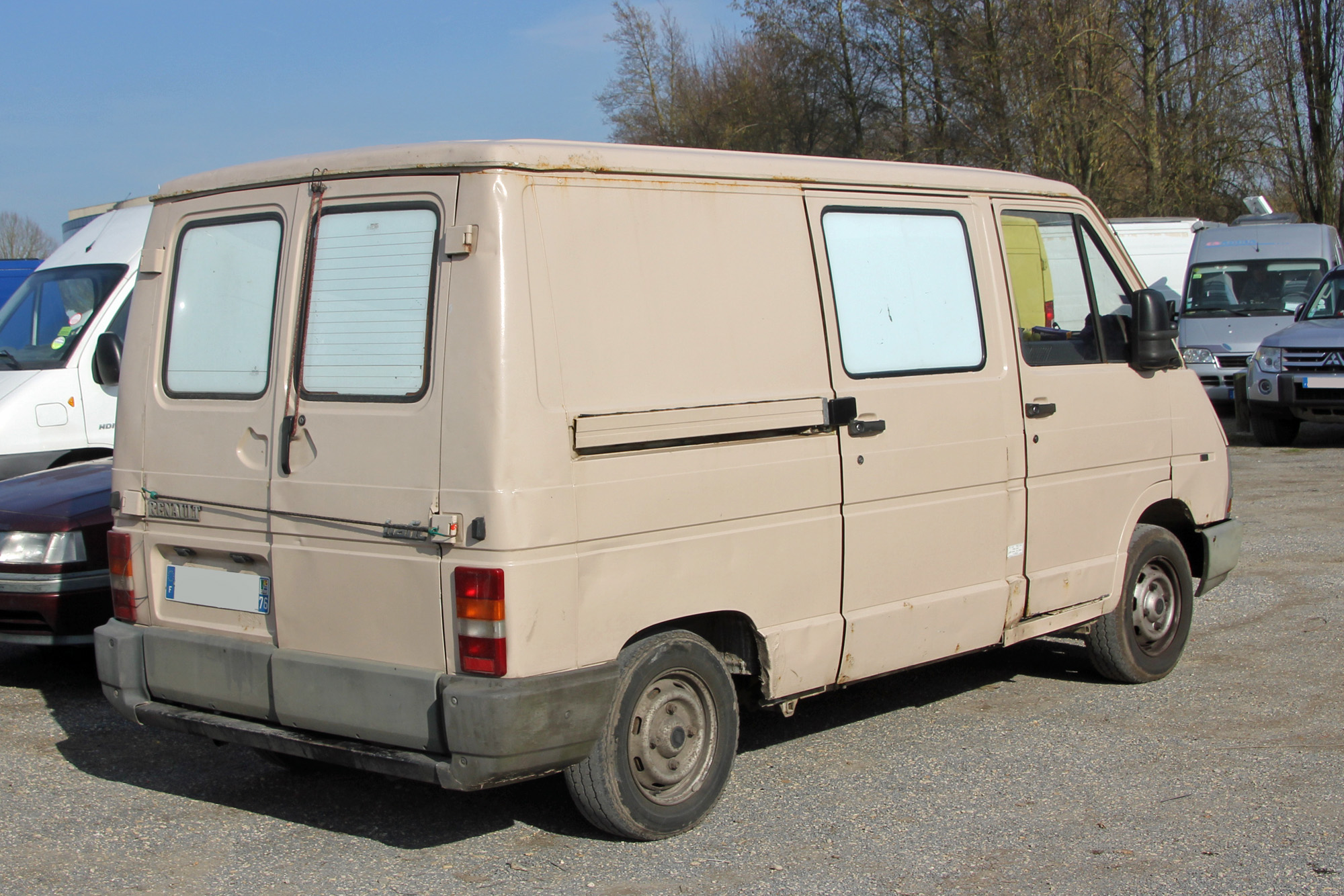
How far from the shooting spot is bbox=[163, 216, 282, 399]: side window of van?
4.38 meters

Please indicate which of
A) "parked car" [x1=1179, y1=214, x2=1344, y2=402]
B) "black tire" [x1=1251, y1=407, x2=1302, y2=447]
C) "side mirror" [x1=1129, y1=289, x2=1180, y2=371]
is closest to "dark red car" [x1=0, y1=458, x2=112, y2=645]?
"side mirror" [x1=1129, y1=289, x2=1180, y2=371]

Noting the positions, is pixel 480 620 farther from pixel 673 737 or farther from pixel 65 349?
pixel 65 349

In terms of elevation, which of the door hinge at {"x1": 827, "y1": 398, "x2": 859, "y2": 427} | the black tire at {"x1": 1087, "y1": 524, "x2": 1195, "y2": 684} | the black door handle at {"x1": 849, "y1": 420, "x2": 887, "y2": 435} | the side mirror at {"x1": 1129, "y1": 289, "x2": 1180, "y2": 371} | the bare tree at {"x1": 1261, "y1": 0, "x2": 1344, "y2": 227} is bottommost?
the black tire at {"x1": 1087, "y1": 524, "x2": 1195, "y2": 684}

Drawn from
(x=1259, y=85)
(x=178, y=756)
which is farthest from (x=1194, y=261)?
(x=178, y=756)

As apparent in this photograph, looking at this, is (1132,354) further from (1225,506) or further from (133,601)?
(133,601)

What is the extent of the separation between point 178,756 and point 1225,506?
16.6 ft

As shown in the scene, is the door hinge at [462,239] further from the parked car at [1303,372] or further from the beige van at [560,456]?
the parked car at [1303,372]

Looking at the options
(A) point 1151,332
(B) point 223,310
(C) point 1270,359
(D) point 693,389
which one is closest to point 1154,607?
(A) point 1151,332

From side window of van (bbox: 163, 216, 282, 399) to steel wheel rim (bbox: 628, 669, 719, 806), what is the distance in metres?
1.65

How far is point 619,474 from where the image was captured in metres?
4.05

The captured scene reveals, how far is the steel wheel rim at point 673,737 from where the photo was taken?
431 cm

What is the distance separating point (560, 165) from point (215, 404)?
57.8 inches

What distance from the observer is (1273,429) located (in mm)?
16047

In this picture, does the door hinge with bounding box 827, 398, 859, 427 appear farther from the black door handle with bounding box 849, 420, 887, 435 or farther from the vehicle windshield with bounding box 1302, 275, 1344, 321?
the vehicle windshield with bounding box 1302, 275, 1344, 321
